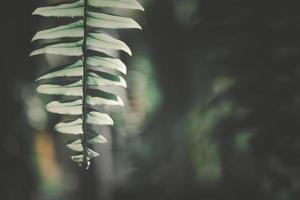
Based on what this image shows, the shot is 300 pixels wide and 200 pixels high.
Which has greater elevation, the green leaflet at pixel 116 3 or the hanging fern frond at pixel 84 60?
the green leaflet at pixel 116 3

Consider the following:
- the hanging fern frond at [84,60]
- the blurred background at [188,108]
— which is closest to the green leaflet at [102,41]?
the hanging fern frond at [84,60]

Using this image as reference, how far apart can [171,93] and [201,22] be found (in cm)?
209

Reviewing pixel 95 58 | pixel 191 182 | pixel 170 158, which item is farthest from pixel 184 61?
pixel 95 58

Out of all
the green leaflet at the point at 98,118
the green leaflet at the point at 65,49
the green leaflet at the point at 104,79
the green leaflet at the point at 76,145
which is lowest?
the green leaflet at the point at 76,145

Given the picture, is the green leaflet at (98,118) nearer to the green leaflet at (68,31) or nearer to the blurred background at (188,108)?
the green leaflet at (68,31)

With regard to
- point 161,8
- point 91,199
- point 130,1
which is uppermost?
point 161,8

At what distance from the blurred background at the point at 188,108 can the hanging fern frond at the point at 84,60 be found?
53cm

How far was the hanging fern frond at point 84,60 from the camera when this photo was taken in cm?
63

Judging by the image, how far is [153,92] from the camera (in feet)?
13.1

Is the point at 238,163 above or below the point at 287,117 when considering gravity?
below

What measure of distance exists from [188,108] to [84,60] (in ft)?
7.64

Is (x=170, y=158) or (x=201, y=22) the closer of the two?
(x=201, y=22)

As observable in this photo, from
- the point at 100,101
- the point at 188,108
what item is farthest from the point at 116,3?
the point at 188,108

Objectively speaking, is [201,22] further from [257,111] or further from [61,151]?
[61,151]
